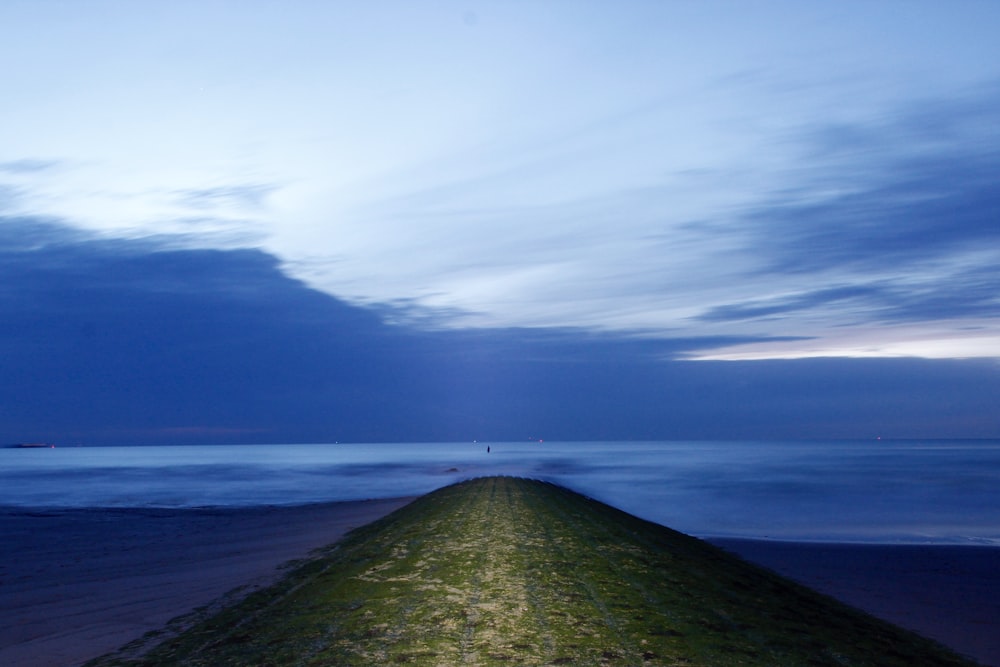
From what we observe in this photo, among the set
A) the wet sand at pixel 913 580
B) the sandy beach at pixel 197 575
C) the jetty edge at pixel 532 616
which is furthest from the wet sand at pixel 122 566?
the wet sand at pixel 913 580

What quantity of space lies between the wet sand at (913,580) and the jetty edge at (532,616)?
3.07 feet

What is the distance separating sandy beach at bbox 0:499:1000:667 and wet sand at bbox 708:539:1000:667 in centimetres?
3

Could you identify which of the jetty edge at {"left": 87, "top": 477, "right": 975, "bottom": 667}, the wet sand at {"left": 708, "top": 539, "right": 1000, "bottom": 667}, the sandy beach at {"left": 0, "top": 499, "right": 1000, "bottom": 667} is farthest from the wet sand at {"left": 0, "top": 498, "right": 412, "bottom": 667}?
the wet sand at {"left": 708, "top": 539, "right": 1000, "bottom": 667}

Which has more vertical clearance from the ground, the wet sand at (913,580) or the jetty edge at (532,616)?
the jetty edge at (532,616)

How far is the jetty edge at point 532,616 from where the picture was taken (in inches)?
347

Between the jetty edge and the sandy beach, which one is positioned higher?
the jetty edge

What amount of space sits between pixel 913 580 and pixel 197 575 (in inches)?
638

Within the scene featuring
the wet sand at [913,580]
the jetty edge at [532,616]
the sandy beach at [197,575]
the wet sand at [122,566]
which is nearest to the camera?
the jetty edge at [532,616]

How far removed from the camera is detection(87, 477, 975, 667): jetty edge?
8.82 m

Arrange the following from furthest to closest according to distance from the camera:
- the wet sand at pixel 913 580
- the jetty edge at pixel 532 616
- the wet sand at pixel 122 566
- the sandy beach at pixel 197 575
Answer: the wet sand at pixel 913 580 < the sandy beach at pixel 197 575 < the wet sand at pixel 122 566 < the jetty edge at pixel 532 616

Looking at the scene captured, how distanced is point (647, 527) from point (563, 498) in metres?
8.09

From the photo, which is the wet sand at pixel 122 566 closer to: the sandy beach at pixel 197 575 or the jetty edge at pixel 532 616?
the sandy beach at pixel 197 575

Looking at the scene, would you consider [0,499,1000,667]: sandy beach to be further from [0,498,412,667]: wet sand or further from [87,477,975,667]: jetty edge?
[87,477,975,667]: jetty edge

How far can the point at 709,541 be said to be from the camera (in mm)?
24391
